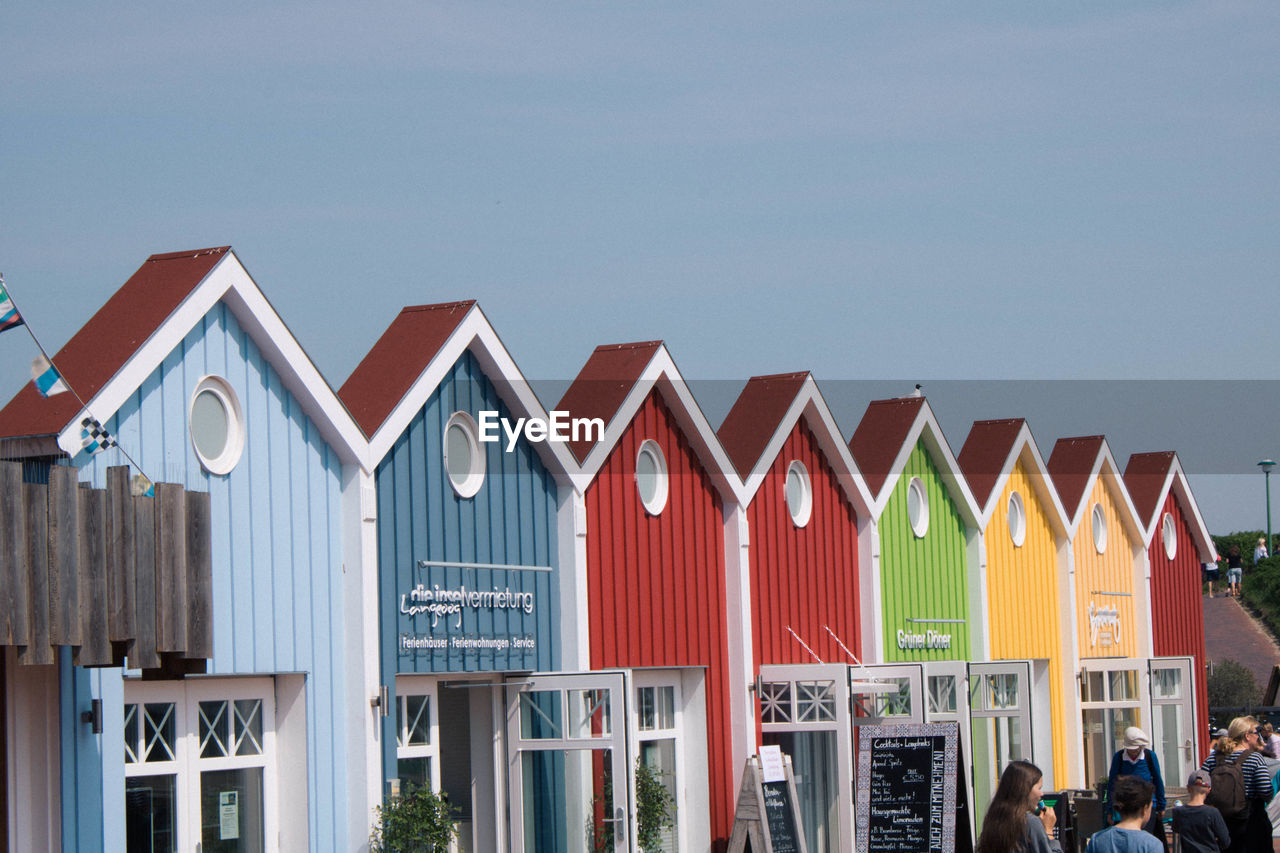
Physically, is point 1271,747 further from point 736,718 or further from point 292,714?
point 292,714

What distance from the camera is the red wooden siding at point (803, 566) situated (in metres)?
18.4

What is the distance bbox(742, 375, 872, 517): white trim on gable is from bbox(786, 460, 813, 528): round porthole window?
1.66ft

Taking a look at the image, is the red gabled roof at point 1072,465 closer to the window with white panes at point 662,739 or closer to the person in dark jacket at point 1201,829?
the window with white panes at point 662,739

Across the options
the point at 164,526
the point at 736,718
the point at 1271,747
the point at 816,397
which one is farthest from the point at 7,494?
the point at 1271,747

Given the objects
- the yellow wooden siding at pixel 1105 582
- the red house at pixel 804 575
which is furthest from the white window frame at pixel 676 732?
the yellow wooden siding at pixel 1105 582

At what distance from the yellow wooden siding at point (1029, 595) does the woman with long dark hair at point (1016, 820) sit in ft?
46.2

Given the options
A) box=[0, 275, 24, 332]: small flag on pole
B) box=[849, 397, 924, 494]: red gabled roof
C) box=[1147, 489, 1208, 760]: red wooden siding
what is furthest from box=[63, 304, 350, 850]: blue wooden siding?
box=[1147, 489, 1208, 760]: red wooden siding

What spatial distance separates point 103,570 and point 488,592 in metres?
5.28

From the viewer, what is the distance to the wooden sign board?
16844mm

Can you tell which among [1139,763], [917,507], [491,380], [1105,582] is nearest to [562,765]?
[491,380]

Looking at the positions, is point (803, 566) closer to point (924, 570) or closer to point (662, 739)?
point (924, 570)

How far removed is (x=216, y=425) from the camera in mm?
12367

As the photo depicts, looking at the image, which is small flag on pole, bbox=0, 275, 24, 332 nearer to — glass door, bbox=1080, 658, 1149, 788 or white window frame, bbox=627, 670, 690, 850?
white window frame, bbox=627, 670, 690, 850

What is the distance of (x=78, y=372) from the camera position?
11.3 metres
